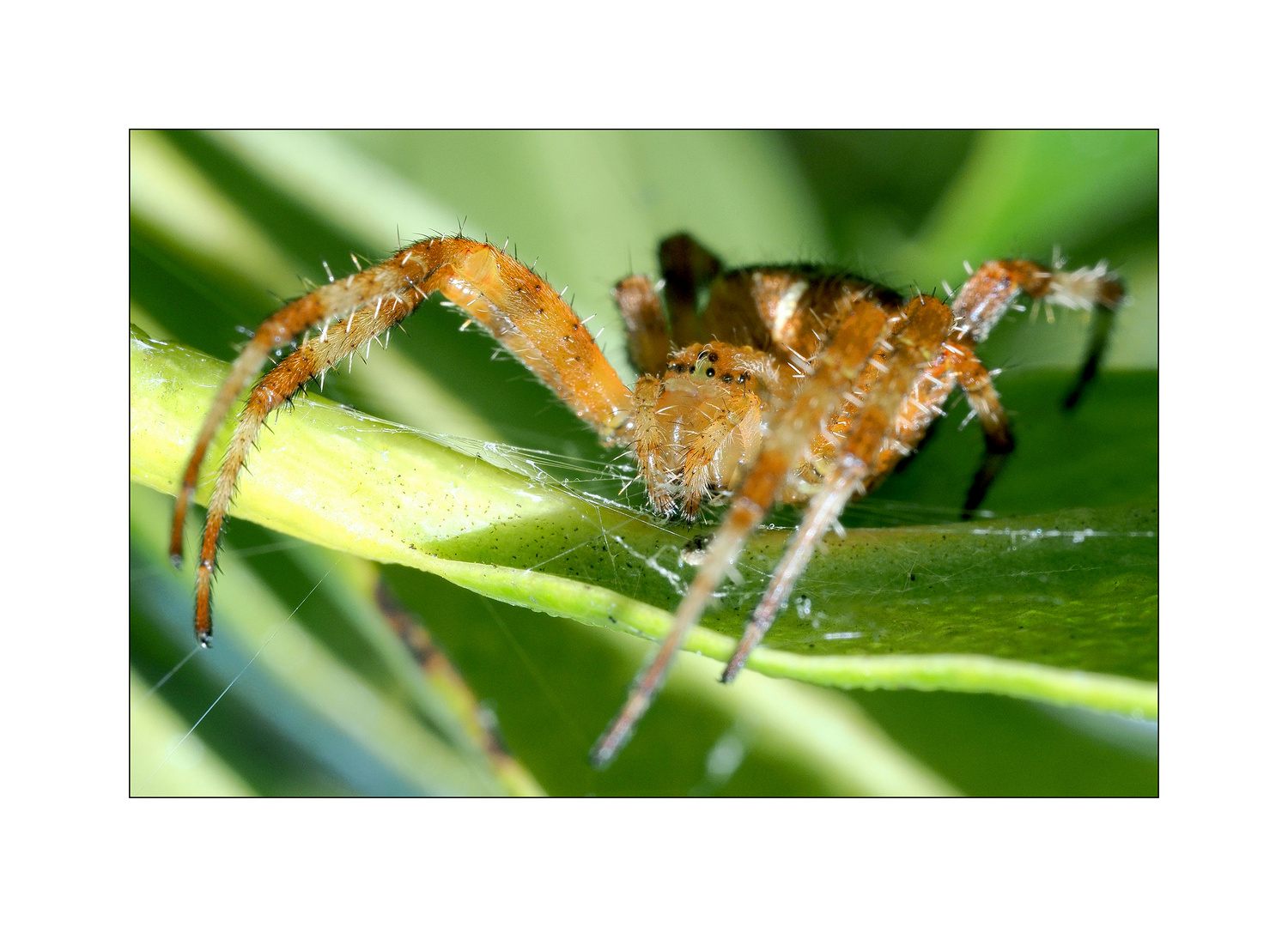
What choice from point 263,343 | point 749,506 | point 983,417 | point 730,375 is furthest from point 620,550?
point 983,417

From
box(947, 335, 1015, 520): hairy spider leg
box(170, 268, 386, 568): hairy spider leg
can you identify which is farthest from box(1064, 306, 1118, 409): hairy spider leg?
box(170, 268, 386, 568): hairy spider leg

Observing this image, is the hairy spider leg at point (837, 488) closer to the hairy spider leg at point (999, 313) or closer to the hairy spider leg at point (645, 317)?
the hairy spider leg at point (999, 313)

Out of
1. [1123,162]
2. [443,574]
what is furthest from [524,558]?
[1123,162]

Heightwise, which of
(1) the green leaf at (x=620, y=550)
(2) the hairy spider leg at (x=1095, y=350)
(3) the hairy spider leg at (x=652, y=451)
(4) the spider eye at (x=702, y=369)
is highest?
(2) the hairy spider leg at (x=1095, y=350)

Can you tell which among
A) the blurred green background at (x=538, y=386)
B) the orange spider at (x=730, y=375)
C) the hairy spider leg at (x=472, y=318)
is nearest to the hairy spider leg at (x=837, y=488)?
the orange spider at (x=730, y=375)

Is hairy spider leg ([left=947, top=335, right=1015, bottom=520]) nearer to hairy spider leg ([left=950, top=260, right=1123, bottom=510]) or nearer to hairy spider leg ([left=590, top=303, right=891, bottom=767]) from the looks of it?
hairy spider leg ([left=950, top=260, right=1123, bottom=510])
